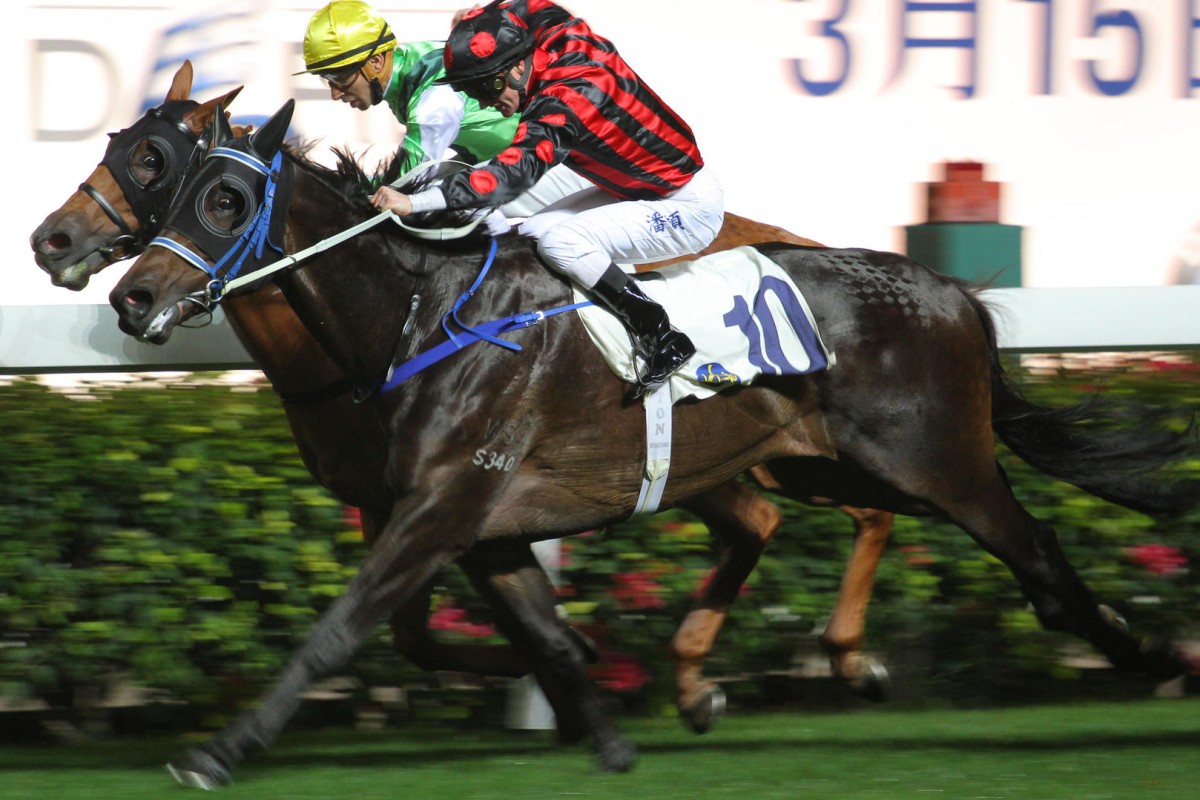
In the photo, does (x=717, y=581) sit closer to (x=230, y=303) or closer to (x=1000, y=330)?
(x=1000, y=330)

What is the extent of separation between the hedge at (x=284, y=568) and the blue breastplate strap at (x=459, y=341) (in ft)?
2.81

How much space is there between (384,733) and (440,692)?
20 cm

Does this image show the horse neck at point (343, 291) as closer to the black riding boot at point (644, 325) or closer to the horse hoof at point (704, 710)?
the black riding boot at point (644, 325)

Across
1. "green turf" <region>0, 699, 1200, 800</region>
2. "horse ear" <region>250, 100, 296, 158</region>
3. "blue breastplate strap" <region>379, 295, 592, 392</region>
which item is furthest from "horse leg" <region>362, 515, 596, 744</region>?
"horse ear" <region>250, 100, 296, 158</region>

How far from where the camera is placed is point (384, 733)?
5242 mm

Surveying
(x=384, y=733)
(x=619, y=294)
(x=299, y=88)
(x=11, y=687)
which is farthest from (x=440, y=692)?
(x=299, y=88)

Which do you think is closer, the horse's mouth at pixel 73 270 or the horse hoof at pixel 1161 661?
the horse's mouth at pixel 73 270

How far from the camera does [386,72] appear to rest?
5.01m

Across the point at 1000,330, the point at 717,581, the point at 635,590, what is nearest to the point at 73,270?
the point at 635,590

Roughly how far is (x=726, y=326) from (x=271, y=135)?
1233 mm

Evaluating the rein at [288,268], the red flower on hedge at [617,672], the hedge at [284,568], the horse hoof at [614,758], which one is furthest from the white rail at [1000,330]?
the horse hoof at [614,758]

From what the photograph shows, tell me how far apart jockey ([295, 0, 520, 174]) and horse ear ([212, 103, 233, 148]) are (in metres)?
0.65

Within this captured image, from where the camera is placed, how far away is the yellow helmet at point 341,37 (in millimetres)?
4855

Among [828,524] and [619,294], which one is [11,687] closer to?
[619,294]
